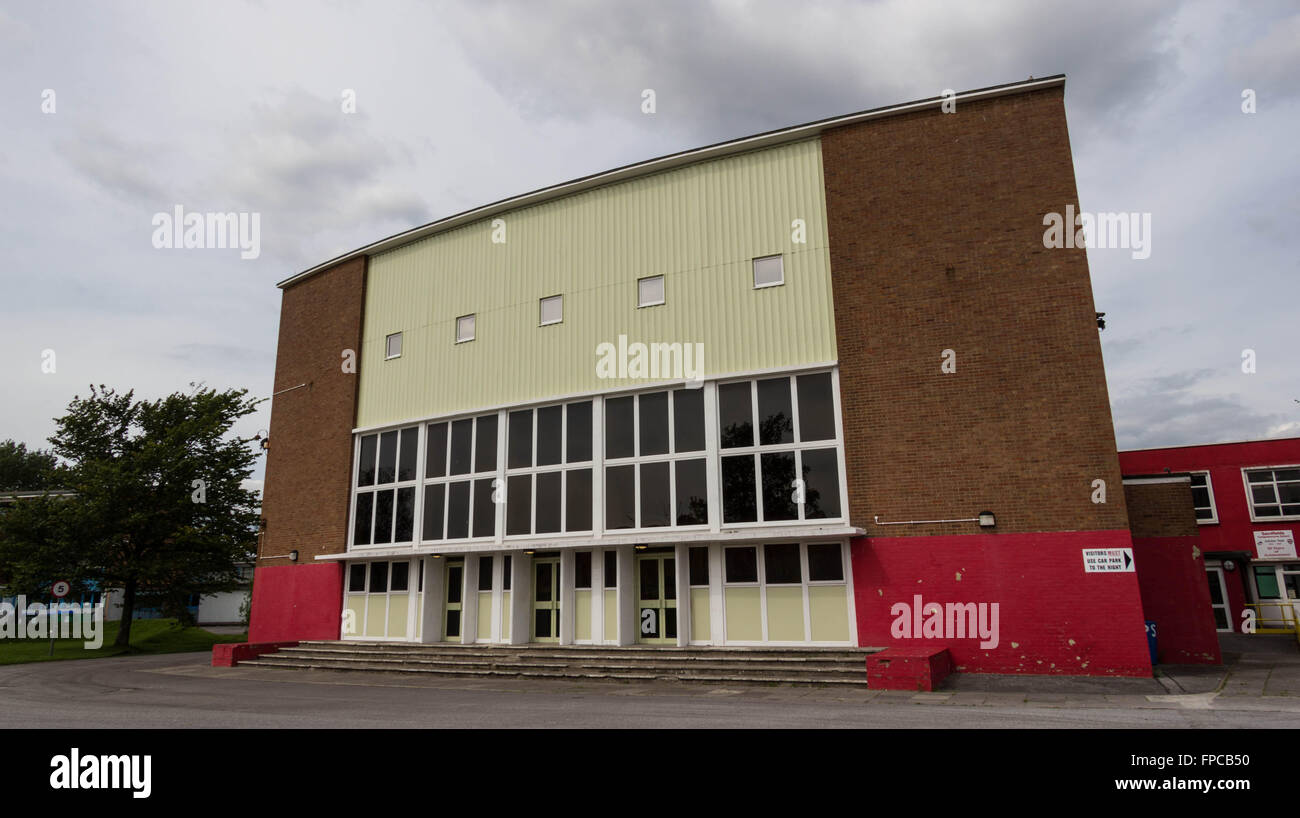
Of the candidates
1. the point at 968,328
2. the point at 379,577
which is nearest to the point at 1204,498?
the point at 968,328

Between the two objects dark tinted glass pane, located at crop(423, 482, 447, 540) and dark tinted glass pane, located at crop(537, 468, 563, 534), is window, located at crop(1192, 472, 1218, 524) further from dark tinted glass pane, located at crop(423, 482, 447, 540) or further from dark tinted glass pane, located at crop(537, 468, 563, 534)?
dark tinted glass pane, located at crop(423, 482, 447, 540)

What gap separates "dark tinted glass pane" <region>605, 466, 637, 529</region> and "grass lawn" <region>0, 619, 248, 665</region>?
1880 cm

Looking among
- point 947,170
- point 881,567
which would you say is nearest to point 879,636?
point 881,567

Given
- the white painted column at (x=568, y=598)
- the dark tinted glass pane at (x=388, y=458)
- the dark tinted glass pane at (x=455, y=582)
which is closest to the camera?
the white painted column at (x=568, y=598)

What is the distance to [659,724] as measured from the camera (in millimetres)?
8344

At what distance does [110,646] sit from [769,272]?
27042 millimetres

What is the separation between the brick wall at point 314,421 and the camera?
20312 mm

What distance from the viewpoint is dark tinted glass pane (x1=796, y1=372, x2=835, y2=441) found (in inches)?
558

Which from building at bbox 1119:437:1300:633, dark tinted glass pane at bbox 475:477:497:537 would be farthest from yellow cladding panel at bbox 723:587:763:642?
building at bbox 1119:437:1300:633

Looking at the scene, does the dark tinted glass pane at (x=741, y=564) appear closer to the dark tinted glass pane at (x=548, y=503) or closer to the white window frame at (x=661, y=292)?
the dark tinted glass pane at (x=548, y=503)

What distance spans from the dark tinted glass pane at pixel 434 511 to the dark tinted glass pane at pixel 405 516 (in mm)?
416

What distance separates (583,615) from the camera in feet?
53.3

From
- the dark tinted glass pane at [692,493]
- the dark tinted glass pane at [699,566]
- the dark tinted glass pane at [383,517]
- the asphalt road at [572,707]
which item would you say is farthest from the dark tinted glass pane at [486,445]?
Result: the dark tinted glass pane at [699,566]

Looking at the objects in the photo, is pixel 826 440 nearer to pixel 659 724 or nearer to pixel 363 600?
pixel 659 724
